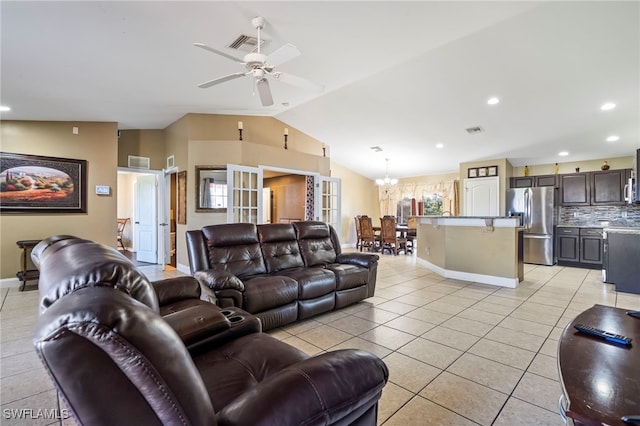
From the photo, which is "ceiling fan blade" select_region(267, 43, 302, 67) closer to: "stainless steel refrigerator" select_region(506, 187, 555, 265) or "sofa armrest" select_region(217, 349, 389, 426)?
"sofa armrest" select_region(217, 349, 389, 426)

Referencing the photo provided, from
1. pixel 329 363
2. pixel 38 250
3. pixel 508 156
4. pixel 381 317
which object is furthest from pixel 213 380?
pixel 508 156

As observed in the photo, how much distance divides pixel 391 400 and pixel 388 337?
0.91 meters

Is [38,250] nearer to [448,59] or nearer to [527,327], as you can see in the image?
[527,327]

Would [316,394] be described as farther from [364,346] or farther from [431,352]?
[431,352]

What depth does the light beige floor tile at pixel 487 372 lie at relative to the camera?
1994mm

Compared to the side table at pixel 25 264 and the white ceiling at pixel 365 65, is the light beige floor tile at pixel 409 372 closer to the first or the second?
the white ceiling at pixel 365 65

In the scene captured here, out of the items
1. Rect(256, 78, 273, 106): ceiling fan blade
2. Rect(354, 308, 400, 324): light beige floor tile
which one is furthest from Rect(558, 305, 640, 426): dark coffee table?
Rect(256, 78, 273, 106): ceiling fan blade

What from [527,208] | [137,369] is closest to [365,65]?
[137,369]

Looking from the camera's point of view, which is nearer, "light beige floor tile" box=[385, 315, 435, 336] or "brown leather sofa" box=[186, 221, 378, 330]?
"brown leather sofa" box=[186, 221, 378, 330]

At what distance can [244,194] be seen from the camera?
559cm

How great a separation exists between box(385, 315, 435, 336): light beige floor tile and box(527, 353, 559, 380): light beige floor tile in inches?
33.9

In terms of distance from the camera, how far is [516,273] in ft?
14.8

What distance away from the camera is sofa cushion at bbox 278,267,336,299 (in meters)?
3.00

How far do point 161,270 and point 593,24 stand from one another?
288 inches
